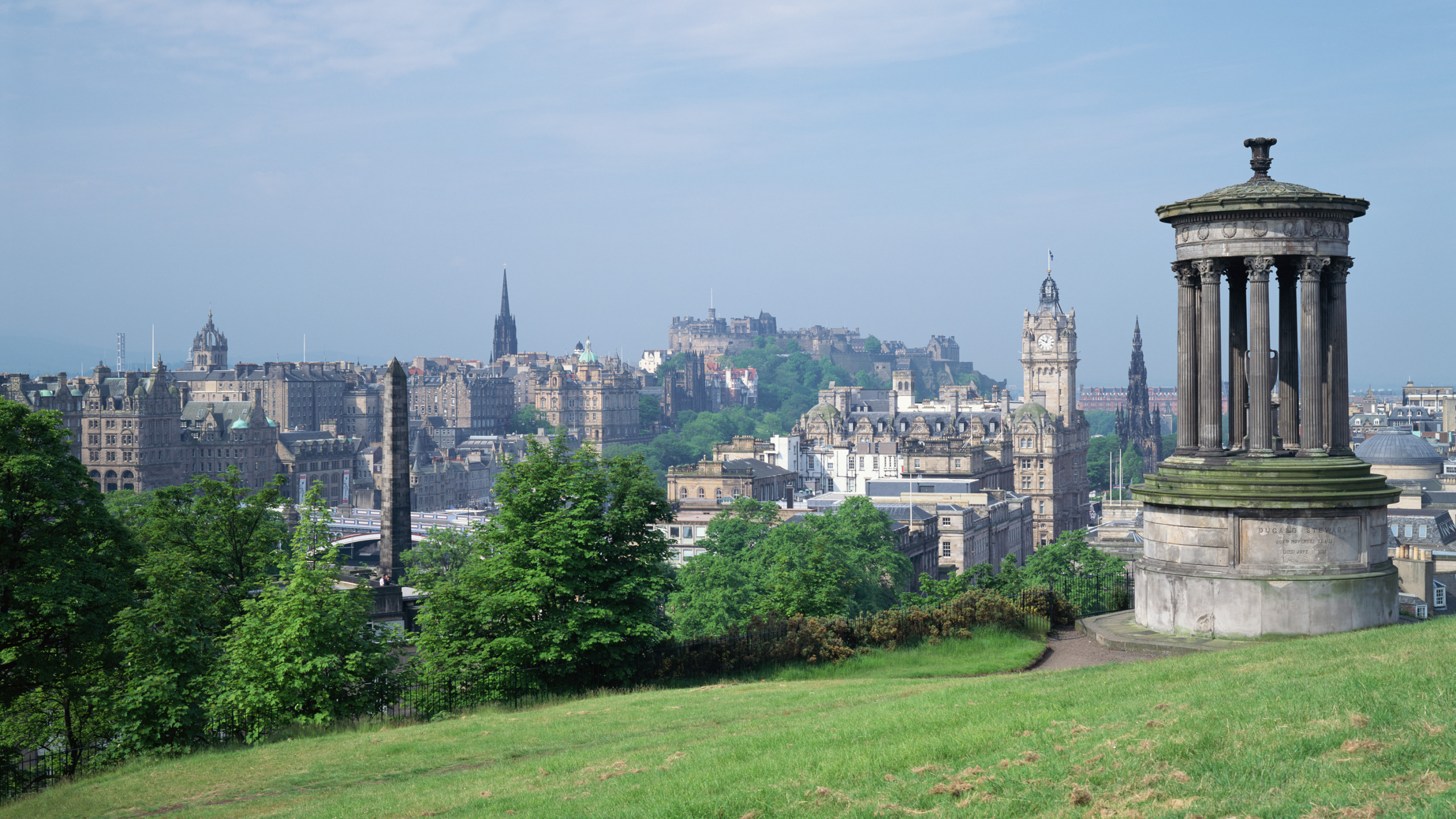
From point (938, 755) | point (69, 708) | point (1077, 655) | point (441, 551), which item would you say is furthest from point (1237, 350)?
point (441, 551)

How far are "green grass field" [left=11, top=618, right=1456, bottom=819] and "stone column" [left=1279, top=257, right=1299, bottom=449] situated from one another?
4.87 metres

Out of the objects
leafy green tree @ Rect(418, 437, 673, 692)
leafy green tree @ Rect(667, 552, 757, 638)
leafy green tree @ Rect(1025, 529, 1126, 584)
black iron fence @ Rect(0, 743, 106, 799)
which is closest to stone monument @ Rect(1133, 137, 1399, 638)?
leafy green tree @ Rect(418, 437, 673, 692)

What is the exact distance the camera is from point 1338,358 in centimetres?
2552

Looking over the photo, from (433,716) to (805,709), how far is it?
9930mm

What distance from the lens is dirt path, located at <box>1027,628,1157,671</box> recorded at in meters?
24.3

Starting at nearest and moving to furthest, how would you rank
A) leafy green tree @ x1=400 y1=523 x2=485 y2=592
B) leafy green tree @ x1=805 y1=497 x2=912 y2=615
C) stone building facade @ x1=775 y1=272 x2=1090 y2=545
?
leafy green tree @ x1=400 y1=523 x2=485 y2=592
leafy green tree @ x1=805 y1=497 x2=912 y2=615
stone building facade @ x1=775 y1=272 x2=1090 y2=545

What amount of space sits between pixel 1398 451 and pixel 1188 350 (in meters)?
118

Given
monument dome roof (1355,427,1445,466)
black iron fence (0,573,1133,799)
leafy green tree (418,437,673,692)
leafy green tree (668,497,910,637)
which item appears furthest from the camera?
monument dome roof (1355,427,1445,466)

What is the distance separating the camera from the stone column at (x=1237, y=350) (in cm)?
2597

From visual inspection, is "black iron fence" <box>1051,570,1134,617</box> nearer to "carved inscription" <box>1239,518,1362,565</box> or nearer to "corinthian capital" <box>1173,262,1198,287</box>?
"carved inscription" <box>1239,518,1362,565</box>

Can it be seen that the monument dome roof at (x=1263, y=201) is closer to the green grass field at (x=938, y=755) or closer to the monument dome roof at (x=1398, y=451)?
the green grass field at (x=938, y=755)

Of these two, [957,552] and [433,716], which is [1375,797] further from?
[957,552]

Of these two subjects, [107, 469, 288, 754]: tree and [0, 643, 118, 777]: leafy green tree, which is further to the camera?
[0, 643, 118, 777]: leafy green tree

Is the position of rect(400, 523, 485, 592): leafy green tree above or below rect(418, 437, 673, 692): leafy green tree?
below
